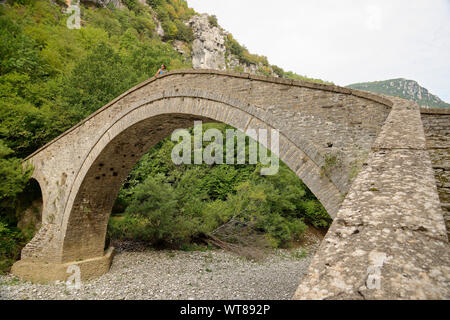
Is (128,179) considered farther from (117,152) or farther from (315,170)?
(315,170)

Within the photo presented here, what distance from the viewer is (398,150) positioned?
1979 mm

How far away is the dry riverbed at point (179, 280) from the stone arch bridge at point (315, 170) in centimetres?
64

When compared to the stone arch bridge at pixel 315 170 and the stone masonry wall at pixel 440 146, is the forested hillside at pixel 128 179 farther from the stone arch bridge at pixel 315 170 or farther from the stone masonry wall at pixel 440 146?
the stone masonry wall at pixel 440 146

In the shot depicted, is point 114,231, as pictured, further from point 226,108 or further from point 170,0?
point 170,0

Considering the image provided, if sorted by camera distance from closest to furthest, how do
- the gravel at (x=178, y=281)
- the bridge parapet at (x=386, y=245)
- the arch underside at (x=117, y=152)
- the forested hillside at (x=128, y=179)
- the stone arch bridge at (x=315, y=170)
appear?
the bridge parapet at (x=386, y=245) → the stone arch bridge at (x=315, y=170) → the arch underside at (x=117, y=152) → the gravel at (x=178, y=281) → the forested hillside at (x=128, y=179)

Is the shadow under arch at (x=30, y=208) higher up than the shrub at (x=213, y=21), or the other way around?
the shrub at (x=213, y=21)

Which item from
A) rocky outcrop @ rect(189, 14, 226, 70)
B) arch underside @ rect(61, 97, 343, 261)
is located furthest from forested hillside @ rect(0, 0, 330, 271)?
rocky outcrop @ rect(189, 14, 226, 70)

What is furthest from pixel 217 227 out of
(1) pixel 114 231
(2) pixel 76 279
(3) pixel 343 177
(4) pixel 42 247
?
(3) pixel 343 177

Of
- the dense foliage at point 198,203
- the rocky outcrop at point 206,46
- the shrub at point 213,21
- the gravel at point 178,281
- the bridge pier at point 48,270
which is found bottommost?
the gravel at point 178,281

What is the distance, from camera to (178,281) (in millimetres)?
8000

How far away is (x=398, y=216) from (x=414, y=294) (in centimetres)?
52

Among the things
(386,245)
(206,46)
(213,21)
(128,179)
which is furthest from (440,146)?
(213,21)

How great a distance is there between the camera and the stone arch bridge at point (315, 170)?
0.90m

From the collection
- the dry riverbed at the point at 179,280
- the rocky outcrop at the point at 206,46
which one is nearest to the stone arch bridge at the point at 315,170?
the dry riverbed at the point at 179,280
